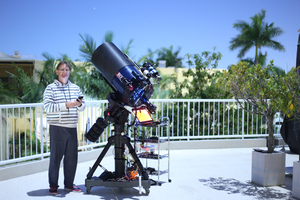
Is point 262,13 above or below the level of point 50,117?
above

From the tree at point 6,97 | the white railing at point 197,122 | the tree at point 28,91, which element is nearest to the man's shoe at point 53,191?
the white railing at point 197,122

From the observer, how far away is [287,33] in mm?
30766

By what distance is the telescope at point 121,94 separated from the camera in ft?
10.6

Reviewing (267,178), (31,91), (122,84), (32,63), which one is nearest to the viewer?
(122,84)

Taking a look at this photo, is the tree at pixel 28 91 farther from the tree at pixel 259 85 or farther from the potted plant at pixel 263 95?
the potted plant at pixel 263 95

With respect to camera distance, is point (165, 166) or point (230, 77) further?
point (165, 166)

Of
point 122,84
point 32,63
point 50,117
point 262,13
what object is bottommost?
point 50,117

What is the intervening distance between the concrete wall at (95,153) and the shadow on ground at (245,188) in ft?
7.21

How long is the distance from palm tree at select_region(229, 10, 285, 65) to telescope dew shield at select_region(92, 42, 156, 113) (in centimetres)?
2810

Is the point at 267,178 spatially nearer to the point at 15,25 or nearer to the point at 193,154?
the point at 193,154

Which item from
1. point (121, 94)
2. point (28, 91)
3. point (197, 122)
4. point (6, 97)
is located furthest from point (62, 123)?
point (28, 91)

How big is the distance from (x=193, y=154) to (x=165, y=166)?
1.24 metres

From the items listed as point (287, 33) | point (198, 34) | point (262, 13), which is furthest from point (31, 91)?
point (198, 34)

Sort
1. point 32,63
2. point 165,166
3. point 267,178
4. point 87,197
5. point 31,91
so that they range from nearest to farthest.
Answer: point 87,197
point 267,178
point 165,166
point 31,91
point 32,63
